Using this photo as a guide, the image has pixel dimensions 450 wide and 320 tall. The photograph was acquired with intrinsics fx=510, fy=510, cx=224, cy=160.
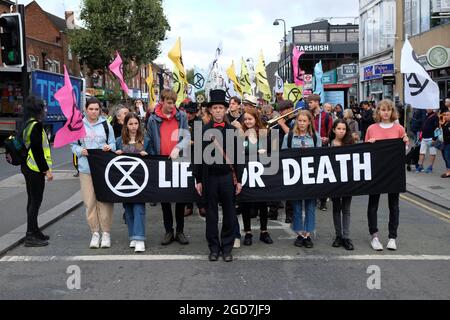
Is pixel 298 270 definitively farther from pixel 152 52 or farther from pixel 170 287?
pixel 152 52

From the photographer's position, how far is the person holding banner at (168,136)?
6.52m

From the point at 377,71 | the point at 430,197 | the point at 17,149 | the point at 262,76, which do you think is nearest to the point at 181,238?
the point at 17,149

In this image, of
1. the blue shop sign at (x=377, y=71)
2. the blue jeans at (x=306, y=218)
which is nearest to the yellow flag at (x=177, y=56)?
the blue jeans at (x=306, y=218)

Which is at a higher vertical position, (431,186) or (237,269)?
(431,186)

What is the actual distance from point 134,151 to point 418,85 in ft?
13.7

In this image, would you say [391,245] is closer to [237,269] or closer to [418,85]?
[237,269]

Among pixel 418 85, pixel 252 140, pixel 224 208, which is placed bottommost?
pixel 224 208

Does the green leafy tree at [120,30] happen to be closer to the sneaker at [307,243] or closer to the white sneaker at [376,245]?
the sneaker at [307,243]

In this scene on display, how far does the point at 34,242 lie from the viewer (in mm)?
6574

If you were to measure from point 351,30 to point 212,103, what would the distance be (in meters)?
60.1

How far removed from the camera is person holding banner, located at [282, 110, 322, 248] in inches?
252

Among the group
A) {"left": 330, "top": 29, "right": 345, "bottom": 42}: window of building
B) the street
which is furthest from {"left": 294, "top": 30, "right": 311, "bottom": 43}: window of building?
the street

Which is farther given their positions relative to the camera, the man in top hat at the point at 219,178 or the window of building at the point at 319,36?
the window of building at the point at 319,36

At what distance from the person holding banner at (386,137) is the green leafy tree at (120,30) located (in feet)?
122
